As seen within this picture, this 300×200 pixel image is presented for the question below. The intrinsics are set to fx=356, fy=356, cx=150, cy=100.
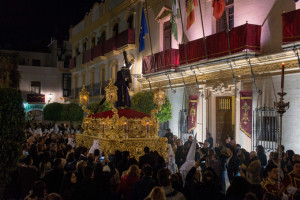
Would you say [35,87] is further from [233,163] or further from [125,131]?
[233,163]

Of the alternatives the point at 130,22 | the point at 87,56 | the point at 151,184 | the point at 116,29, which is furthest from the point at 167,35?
the point at 151,184

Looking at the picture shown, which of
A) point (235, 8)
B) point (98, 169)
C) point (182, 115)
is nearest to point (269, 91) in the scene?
point (235, 8)

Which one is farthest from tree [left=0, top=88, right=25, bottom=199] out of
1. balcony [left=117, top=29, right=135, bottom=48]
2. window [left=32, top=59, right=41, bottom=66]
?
window [left=32, top=59, right=41, bottom=66]

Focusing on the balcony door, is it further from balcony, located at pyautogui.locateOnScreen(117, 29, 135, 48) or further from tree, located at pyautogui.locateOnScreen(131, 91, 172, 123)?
tree, located at pyautogui.locateOnScreen(131, 91, 172, 123)

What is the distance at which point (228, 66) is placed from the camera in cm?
1479

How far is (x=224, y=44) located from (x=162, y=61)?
4766mm

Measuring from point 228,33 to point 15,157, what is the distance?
9636 mm

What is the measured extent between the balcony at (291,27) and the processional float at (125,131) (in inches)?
177

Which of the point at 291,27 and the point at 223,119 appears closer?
the point at 291,27

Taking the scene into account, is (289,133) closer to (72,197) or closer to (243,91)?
(243,91)

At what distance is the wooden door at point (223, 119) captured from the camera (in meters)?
15.8

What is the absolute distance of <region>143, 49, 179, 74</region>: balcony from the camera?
17.5m

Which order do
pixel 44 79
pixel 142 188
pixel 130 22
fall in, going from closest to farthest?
pixel 142 188, pixel 130 22, pixel 44 79

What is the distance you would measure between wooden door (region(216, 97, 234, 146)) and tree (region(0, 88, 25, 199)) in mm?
10659
